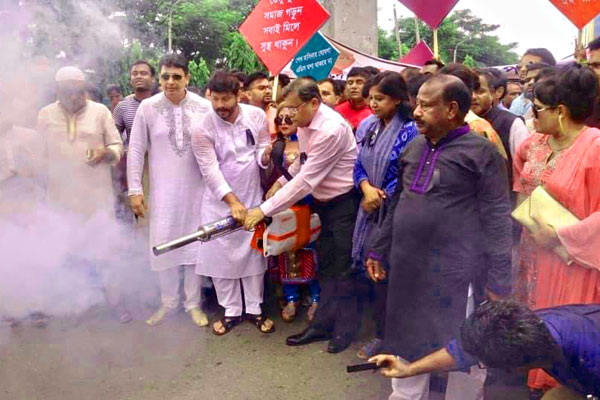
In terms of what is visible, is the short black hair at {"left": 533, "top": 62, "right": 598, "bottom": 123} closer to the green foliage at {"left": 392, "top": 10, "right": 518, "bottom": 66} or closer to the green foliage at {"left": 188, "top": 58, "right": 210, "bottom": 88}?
the green foliage at {"left": 188, "top": 58, "right": 210, "bottom": 88}

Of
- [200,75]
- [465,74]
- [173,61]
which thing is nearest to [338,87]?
[173,61]

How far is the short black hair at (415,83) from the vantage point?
3.53 m

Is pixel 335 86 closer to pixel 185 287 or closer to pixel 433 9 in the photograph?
pixel 433 9

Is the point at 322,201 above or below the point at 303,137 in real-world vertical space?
below

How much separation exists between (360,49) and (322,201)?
196 inches

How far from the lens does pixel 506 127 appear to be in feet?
11.9

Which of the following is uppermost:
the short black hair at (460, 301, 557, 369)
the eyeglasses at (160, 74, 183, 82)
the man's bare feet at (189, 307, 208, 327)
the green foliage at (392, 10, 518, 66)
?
the green foliage at (392, 10, 518, 66)

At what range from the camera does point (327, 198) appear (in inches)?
147

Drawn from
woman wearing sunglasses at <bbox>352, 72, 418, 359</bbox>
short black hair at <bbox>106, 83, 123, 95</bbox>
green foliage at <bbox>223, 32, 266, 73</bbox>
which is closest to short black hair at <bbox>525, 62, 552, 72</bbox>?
woman wearing sunglasses at <bbox>352, 72, 418, 359</bbox>

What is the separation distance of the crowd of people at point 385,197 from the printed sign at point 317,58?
2.91ft

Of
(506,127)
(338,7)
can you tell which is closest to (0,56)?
(506,127)

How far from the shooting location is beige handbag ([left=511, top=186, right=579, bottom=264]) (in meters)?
2.55

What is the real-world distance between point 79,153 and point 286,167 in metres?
1.58

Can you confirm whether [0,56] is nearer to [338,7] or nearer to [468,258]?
[468,258]
